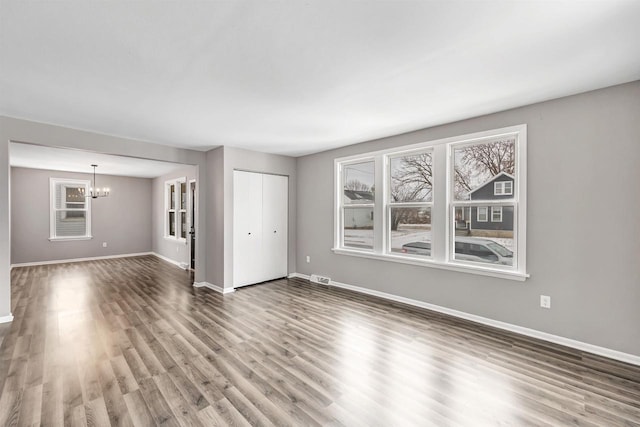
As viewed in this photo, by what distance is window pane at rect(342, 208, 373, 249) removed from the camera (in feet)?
15.5

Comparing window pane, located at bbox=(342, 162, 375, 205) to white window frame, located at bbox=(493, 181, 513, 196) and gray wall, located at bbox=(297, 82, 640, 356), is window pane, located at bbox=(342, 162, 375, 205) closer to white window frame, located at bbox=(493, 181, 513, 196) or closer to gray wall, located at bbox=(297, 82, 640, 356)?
gray wall, located at bbox=(297, 82, 640, 356)

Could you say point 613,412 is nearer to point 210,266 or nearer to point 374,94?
point 374,94

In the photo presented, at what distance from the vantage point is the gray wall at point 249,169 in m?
4.79

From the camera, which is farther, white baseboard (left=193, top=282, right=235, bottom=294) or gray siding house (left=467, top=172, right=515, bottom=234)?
white baseboard (left=193, top=282, right=235, bottom=294)

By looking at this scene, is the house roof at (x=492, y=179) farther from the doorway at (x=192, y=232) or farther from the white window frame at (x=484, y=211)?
the doorway at (x=192, y=232)

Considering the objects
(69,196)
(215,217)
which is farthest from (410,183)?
(69,196)

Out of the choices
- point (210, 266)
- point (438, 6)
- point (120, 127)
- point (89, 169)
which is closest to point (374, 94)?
point (438, 6)

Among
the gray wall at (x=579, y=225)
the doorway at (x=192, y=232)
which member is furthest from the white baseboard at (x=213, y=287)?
the gray wall at (x=579, y=225)

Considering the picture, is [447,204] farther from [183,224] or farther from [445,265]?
[183,224]

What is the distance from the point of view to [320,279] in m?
5.26

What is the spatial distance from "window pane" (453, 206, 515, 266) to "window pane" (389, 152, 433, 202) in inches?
21.4

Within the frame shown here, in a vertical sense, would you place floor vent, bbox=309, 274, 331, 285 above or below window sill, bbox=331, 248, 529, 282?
below

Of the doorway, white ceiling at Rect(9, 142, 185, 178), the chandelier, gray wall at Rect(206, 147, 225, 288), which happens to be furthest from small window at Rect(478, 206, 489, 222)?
the chandelier

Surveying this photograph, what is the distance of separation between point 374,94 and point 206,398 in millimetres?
2920
